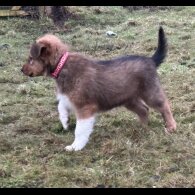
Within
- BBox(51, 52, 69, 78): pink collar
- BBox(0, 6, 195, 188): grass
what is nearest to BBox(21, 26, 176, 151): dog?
BBox(51, 52, 69, 78): pink collar

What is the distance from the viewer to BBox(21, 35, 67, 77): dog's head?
582 cm

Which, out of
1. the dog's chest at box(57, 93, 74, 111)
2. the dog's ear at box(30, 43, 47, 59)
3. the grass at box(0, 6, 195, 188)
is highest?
the dog's ear at box(30, 43, 47, 59)

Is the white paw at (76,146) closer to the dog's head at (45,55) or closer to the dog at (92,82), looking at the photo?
the dog at (92,82)

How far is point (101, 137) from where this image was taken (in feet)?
19.8

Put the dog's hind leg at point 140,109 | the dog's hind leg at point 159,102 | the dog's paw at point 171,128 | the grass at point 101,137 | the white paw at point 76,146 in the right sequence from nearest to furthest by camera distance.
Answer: the grass at point 101,137 → the white paw at point 76,146 → the dog's paw at point 171,128 → the dog's hind leg at point 159,102 → the dog's hind leg at point 140,109

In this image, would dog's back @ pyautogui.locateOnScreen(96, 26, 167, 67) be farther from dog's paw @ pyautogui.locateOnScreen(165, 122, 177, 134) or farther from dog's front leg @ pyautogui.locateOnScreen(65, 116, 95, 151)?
dog's front leg @ pyautogui.locateOnScreen(65, 116, 95, 151)

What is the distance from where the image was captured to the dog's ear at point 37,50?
5789 mm

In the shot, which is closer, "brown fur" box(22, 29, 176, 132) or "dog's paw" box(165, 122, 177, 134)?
"brown fur" box(22, 29, 176, 132)

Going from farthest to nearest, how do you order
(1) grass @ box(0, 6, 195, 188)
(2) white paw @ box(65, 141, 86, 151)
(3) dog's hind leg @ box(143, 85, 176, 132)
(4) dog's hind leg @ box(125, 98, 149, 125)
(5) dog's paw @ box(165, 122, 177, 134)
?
(4) dog's hind leg @ box(125, 98, 149, 125) < (3) dog's hind leg @ box(143, 85, 176, 132) < (5) dog's paw @ box(165, 122, 177, 134) < (2) white paw @ box(65, 141, 86, 151) < (1) grass @ box(0, 6, 195, 188)

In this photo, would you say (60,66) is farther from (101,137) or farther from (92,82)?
(101,137)

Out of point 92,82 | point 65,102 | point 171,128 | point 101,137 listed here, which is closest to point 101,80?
point 92,82

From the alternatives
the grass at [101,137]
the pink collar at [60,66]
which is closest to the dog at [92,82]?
the pink collar at [60,66]

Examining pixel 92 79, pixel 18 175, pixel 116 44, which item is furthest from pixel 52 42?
pixel 116 44

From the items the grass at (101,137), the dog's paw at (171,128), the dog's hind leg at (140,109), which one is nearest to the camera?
the grass at (101,137)
